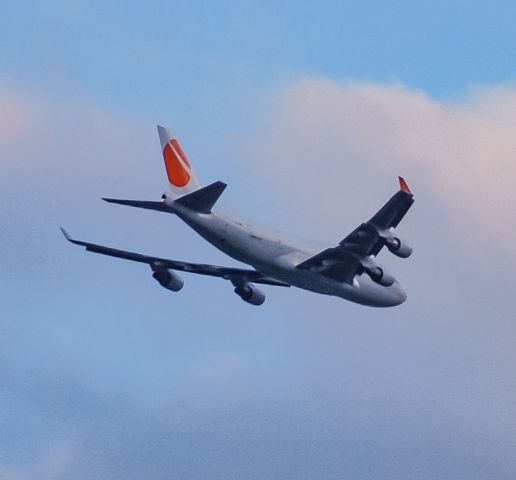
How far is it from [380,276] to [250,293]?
9.33 metres

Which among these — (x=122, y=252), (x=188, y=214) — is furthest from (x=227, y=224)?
(x=122, y=252)

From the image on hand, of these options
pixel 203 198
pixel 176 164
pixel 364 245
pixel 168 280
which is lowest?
pixel 168 280

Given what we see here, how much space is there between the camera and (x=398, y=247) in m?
79.8

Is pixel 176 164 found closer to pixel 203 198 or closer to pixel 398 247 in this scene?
pixel 203 198

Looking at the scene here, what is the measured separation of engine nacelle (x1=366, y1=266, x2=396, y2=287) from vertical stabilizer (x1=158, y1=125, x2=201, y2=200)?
10.1m

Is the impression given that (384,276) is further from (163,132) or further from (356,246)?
Answer: (163,132)

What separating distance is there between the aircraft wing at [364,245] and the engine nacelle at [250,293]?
21.1 feet

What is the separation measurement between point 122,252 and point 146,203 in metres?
7.53

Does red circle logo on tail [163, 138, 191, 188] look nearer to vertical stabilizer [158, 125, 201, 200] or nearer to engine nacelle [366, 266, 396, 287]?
vertical stabilizer [158, 125, 201, 200]

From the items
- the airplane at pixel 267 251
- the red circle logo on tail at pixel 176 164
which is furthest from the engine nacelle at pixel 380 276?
the red circle logo on tail at pixel 176 164

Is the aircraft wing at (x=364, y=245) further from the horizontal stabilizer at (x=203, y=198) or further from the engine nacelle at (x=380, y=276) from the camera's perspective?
the horizontal stabilizer at (x=203, y=198)

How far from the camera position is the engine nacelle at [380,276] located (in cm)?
8281

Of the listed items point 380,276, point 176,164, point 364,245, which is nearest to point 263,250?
point 364,245

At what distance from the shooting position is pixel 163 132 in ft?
289
